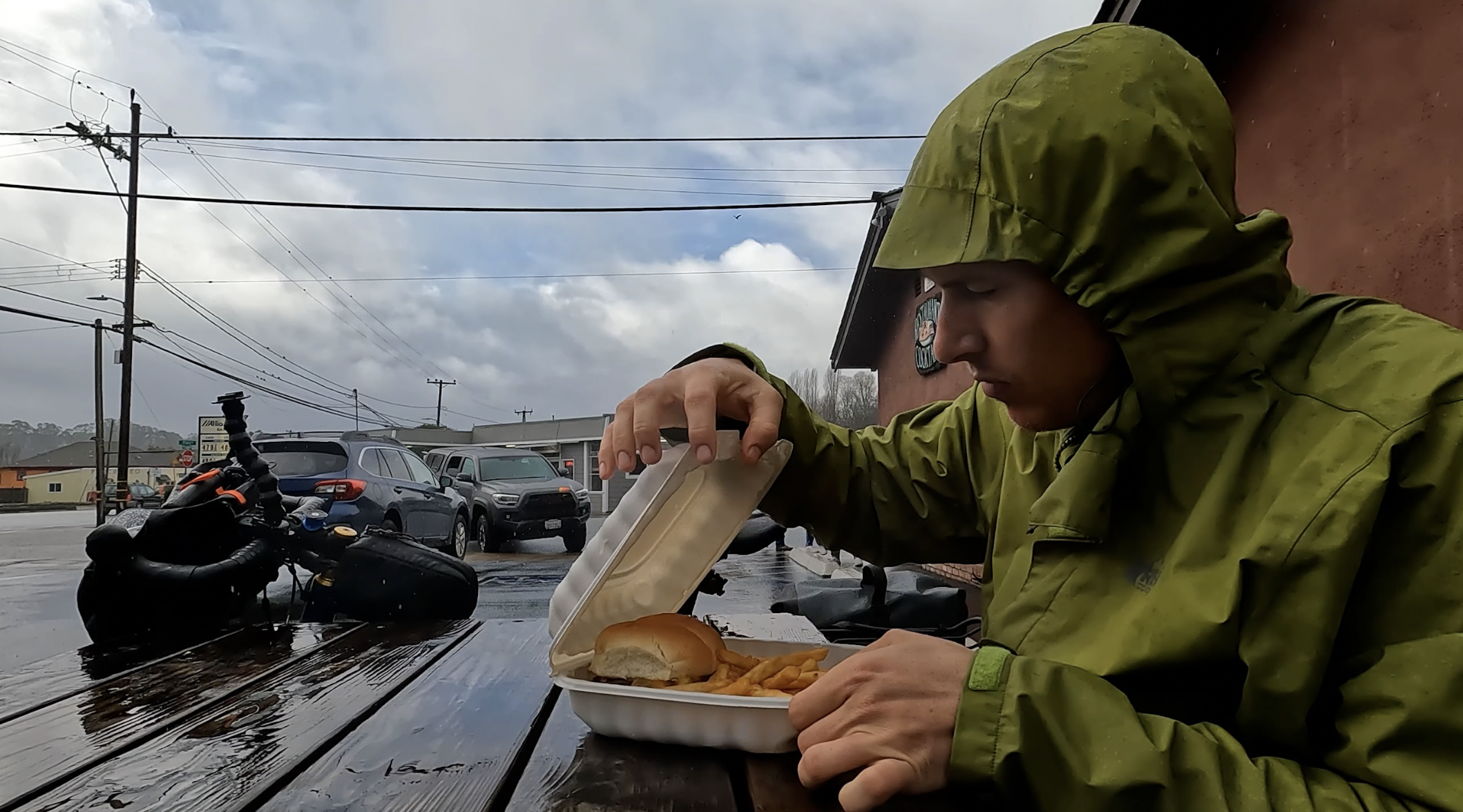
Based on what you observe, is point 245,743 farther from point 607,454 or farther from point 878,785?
point 878,785

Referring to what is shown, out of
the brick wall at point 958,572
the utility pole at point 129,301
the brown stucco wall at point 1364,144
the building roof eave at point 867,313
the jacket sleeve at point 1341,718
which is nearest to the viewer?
the jacket sleeve at point 1341,718

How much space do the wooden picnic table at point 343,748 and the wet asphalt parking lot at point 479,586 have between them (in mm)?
1962

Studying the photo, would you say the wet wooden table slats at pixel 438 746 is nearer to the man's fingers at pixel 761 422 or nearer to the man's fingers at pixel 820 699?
the man's fingers at pixel 820 699

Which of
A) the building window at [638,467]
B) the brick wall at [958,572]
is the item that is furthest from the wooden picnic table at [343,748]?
the brick wall at [958,572]

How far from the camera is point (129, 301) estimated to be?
19438 mm

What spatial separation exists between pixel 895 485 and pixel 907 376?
958cm

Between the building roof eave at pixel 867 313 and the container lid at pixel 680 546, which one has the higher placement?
the building roof eave at pixel 867 313

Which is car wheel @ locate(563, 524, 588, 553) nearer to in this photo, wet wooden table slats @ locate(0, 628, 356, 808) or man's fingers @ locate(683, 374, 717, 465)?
wet wooden table slats @ locate(0, 628, 356, 808)

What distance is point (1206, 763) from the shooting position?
0.67 meters

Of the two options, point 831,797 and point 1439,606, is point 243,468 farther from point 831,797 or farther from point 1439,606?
point 1439,606

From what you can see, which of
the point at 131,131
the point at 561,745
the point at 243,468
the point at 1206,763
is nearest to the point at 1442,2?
the point at 1206,763

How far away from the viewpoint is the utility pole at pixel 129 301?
18.5 metres

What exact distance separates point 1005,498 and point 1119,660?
1.46 ft

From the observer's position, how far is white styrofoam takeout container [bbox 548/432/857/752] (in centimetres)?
96
